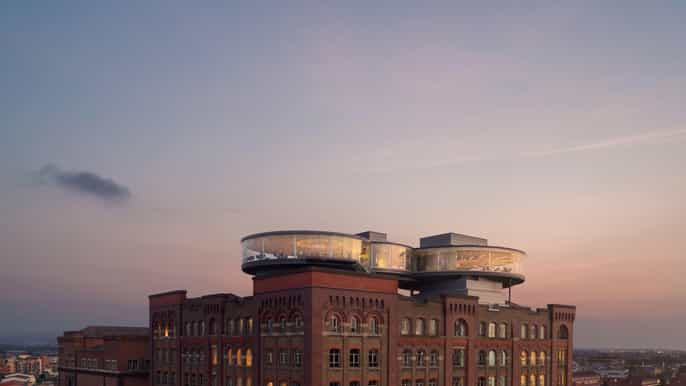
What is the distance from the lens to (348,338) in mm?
71875

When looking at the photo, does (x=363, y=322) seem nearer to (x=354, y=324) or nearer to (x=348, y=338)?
(x=354, y=324)

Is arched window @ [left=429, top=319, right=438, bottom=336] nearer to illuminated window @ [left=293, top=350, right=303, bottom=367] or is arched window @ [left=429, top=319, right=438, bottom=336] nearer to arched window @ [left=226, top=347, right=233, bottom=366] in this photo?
illuminated window @ [left=293, top=350, right=303, bottom=367]

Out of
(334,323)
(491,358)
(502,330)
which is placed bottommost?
(491,358)

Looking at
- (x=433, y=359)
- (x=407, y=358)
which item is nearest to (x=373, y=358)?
(x=407, y=358)

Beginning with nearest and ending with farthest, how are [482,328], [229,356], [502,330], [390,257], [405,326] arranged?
[405,326]
[229,356]
[482,328]
[502,330]
[390,257]

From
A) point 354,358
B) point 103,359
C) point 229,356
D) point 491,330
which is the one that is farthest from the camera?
point 103,359

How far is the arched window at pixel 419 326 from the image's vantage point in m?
80.9

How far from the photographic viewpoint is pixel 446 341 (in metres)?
84.0

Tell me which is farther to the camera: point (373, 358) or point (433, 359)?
point (433, 359)

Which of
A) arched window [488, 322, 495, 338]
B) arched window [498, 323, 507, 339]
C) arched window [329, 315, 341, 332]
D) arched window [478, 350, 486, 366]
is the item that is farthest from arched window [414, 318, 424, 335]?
arched window [498, 323, 507, 339]

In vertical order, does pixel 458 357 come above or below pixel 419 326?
below

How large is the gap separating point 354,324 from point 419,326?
11.8 meters

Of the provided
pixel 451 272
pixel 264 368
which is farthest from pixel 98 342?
→ pixel 451 272

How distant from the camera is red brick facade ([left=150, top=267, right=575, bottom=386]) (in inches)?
2798
